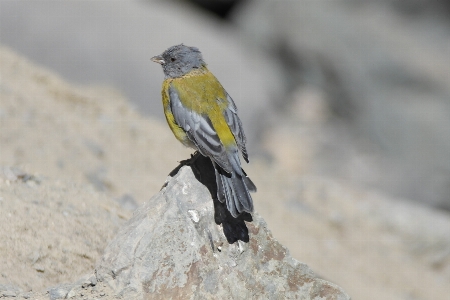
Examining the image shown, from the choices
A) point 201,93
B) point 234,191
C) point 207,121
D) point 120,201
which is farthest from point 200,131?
point 120,201

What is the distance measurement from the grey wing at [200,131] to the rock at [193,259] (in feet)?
0.82

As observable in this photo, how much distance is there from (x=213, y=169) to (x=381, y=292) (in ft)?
12.2

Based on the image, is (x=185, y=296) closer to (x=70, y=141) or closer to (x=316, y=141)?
(x=70, y=141)

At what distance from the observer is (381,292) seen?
855 centimetres

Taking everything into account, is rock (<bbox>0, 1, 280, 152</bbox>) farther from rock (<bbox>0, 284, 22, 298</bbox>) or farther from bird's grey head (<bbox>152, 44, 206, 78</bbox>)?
rock (<bbox>0, 284, 22, 298</bbox>)

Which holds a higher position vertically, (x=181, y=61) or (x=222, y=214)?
(x=181, y=61)

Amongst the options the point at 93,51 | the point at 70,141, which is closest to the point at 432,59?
the point at 93,51

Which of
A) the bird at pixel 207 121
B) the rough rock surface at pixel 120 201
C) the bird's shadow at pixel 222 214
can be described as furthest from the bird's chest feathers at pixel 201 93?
the rough rock surface at pixel 120 201

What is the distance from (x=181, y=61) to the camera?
6535 mm

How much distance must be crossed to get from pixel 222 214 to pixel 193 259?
0.49 metres

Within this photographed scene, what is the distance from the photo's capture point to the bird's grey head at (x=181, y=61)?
6520mm

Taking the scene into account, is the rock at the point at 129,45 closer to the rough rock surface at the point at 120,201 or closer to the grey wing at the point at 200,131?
the rough rock surface at the point at 120,201

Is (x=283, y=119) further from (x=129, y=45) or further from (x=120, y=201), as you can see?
(x=120, y=201)

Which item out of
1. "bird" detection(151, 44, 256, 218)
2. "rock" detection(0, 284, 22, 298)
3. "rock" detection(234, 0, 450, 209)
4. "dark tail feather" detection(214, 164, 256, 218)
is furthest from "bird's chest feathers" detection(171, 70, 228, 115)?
"rock" detection(234, 0, 450, 209)
